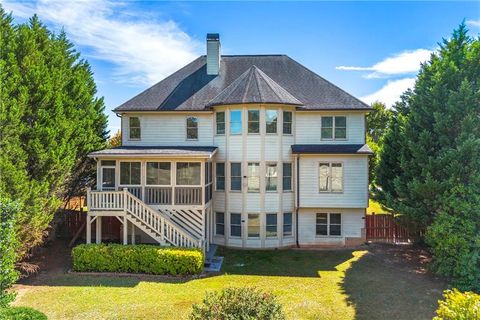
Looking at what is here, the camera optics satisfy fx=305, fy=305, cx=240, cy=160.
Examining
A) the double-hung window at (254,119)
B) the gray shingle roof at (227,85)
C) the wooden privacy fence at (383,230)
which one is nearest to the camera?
the double-hung window at (254,119)

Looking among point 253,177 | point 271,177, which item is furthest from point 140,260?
point 271,177

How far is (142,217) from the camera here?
15703 mm

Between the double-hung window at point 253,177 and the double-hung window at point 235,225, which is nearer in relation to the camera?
the double-hung window at point 253,177

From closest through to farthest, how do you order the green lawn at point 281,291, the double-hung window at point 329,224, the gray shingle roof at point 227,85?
the green lawn at point 281,291
the double-hung window at point 329,224
the gray shingle roof at point 227,85

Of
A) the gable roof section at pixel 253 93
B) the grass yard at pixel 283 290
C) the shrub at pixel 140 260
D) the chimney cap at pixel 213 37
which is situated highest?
the chimney cap at pixel 213 37

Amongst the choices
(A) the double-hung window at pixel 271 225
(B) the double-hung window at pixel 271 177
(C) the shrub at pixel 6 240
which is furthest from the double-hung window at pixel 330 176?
(C) the shrub at pixel 6 240

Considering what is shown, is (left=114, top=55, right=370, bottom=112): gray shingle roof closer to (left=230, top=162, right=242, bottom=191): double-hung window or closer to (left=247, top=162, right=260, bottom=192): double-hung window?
(left=230, top=162, right=242, bottom=191): double-hung window

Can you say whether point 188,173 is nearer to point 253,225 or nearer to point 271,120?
point 253,225

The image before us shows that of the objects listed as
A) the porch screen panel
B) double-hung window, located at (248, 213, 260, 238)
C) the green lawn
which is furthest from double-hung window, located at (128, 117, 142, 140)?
the green lawn

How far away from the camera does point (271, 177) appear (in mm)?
18141

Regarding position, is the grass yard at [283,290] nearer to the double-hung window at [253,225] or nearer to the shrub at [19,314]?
the shrub at [19,314]

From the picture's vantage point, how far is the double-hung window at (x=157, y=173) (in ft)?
55.8

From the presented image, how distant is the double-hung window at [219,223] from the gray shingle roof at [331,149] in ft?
19.4

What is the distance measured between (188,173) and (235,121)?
416 centimetres
